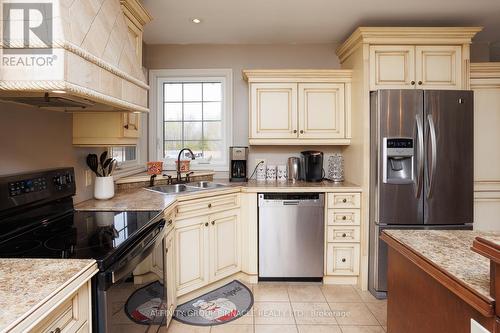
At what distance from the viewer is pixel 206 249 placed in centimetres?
252

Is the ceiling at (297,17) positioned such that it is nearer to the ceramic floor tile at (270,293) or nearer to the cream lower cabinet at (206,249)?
the cream lower cabinet at (206,249)

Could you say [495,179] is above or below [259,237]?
above

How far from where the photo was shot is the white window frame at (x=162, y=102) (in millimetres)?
3426

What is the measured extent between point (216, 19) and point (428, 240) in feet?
8.19

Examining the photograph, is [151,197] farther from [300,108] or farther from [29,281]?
[300,108]

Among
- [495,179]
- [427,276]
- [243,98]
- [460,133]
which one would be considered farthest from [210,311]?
[495,179]

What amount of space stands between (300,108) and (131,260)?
7.56ft

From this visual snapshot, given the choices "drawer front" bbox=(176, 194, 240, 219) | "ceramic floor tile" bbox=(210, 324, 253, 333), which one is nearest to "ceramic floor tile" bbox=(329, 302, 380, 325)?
"ceramic floor tile" bbox=(210, 324, 253, 333)

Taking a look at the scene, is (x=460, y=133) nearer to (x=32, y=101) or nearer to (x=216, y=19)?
(x=216, y=19)

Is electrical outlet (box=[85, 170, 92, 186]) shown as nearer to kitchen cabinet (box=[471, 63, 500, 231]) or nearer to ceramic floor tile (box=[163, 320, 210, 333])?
ceramic floor tile (box=[163, 320, 210, 333])

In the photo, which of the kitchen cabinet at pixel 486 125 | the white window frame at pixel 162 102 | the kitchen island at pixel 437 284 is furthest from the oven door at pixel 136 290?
the kitchen cabinet at pixel 486 125

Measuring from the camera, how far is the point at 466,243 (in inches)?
48.8

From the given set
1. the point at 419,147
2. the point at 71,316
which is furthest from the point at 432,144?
the point at 71,316

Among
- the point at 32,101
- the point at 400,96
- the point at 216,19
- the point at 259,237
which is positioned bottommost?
the point at 259,237
